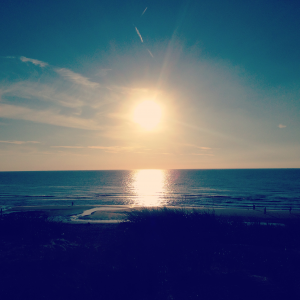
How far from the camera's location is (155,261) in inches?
345

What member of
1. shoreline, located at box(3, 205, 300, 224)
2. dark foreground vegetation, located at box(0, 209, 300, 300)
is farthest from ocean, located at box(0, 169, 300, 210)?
dark foreground vegetation, located at box(0, 209, 300, 300)

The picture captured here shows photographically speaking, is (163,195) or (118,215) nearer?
(118,215)

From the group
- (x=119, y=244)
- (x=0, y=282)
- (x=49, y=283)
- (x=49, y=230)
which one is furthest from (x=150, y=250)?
(x=49, y=230)

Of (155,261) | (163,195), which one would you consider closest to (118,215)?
(155,261)

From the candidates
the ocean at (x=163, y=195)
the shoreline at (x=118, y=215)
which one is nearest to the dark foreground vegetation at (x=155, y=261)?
the shoreline at (x=118, y=215)

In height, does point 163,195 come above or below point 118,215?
above

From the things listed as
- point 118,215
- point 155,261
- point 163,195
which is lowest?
point 118,215

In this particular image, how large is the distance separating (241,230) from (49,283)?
1116cm

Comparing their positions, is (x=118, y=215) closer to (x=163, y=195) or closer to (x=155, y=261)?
(x=155, y=261)

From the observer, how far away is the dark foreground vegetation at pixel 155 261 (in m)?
6.79

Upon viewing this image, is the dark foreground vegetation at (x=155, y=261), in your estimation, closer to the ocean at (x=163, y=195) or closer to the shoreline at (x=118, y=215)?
the shoreline at (x=118, y=215)

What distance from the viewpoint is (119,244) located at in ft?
37.4

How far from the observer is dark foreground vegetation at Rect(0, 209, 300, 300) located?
6785 millimetres

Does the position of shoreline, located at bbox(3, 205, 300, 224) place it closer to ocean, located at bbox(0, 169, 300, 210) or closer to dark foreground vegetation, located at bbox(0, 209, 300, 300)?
dark foreground vegetation, located at bbox(0, 209, 300, 300)
